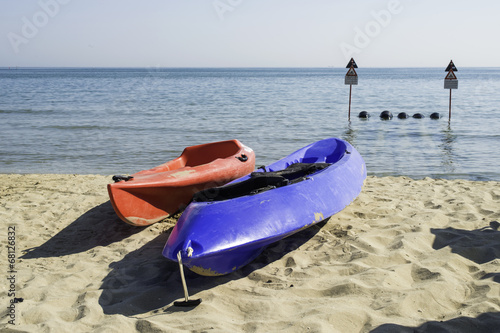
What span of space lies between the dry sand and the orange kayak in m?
0.26

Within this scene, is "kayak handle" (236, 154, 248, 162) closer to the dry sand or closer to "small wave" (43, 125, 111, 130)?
the dry sand

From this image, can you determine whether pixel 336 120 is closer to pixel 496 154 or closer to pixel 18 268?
pixel 496 154

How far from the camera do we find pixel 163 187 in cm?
574

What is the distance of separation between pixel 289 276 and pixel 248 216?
2.28 ft

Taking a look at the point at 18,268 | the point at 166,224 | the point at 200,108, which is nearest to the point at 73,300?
the point at 18,268

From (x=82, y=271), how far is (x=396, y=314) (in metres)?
3.00

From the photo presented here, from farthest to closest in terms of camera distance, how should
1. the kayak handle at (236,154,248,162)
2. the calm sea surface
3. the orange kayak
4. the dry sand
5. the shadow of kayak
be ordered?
the calm sea surface, the kayak handle at (236,154,248,162), the orange kayak, the shadow of kayak, the dry sand

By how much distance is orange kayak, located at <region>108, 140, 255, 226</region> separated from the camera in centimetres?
535

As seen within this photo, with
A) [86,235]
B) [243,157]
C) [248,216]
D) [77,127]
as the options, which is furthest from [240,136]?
[248,216]

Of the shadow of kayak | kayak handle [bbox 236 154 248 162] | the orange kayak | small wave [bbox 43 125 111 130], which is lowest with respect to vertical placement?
the shadow of kayak

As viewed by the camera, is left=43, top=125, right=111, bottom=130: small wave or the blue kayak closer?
the blue kayak

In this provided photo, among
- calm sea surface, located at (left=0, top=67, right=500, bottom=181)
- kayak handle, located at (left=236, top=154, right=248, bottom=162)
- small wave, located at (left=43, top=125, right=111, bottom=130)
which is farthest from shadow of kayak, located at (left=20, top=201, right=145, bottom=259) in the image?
small wave, located at (left=43, top=125, right=111, bottom=130)

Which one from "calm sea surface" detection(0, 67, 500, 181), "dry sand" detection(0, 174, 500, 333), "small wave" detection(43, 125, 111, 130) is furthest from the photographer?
"small wave" detection(43, 125, 111, 130)

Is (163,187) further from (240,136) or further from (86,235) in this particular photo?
(240,136)
